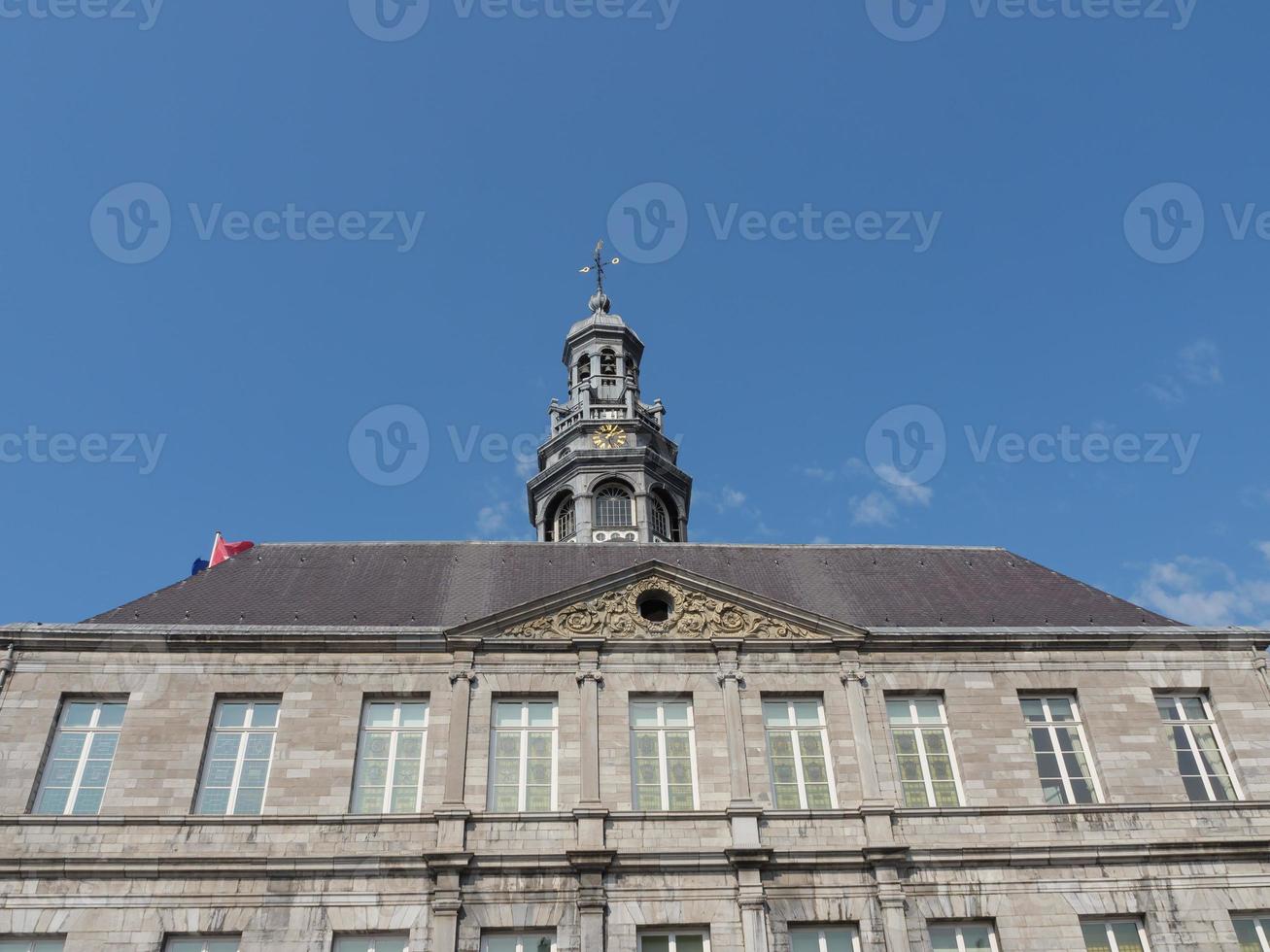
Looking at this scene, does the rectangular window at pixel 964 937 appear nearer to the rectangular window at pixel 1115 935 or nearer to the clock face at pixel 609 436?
the rectangular window at pixel 1115 935

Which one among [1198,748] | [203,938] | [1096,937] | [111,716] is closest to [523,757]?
[203,938]

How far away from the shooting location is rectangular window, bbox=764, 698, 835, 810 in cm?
1894

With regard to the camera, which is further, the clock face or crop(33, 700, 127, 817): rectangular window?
the clock face

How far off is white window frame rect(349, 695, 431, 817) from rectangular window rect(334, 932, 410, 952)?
6.08 feet

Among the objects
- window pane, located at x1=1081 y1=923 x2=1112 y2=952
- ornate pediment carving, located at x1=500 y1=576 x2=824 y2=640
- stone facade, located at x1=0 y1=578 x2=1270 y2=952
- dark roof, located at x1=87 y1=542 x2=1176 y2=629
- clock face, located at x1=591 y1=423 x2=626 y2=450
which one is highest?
clock face, located at x1=591 y1=423 x2=626 y2=450

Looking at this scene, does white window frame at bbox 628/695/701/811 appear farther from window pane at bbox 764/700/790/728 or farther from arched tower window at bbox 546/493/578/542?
arched tower window at bbox 546/493/578/542

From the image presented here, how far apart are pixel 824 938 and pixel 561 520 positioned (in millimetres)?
18754

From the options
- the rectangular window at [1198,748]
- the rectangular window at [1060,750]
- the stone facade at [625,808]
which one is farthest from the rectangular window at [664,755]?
the rectangular window at [1198,748]

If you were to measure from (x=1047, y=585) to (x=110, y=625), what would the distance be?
18649 mm

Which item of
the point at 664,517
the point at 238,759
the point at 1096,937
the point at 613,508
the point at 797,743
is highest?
the point at 664,517

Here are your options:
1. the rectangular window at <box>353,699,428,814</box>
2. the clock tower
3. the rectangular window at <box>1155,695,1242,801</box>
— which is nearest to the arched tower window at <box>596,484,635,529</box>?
the clock tower

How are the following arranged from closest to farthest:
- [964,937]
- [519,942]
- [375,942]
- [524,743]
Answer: [375,942], [519,942], [964,937], [524,743]

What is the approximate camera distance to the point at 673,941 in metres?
17.4

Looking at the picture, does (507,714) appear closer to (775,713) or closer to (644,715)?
(644,715)
